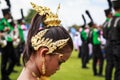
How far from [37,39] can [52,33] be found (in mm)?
90

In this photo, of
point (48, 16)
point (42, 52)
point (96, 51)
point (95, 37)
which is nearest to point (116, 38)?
point (96, 51)

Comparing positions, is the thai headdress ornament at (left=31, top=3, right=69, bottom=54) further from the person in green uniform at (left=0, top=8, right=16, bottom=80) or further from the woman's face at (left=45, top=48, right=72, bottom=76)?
the person in green uniform at (left=0, top=8, right=16, bottom=80)

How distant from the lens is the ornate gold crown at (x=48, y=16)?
262cm

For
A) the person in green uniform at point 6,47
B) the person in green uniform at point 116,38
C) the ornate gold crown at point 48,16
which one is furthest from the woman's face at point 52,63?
the person in green uniform at point 6,47

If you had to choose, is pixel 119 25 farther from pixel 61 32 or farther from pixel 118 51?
pixel 61 32

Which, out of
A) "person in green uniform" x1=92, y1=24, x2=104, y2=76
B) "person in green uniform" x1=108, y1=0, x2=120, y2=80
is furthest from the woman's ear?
"person in green uniform" x1=92, y1=24, x2=104, y2=76

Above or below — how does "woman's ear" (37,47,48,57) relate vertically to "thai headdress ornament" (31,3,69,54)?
below

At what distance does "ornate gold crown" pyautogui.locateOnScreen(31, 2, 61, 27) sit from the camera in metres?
2.62

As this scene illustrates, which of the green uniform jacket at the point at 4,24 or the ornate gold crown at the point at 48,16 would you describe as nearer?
the ornate gold crown at the point at 48,16

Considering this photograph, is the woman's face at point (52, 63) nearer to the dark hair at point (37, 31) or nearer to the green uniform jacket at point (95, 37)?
the dark hair at point (37, 31)

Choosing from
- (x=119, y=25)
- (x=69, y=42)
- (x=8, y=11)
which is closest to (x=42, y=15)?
Answer: (x=69, y=42)

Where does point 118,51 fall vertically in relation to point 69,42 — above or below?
below

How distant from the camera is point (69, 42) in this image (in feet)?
8.66

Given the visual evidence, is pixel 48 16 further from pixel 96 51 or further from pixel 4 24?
pixel 96 51
